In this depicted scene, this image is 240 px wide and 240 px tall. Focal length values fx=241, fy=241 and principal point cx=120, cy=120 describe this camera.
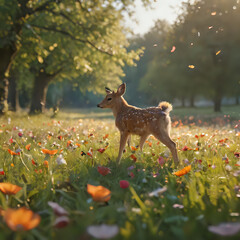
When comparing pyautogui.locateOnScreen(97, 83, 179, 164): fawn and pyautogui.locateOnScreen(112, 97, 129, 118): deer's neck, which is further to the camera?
pyautogui.locateOnScreen(112, 97, 129, 118): deer's neck

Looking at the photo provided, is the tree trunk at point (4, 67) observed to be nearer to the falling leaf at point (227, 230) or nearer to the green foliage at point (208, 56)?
the falling leaf at point (227, 230)

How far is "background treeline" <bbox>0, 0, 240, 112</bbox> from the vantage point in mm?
11086

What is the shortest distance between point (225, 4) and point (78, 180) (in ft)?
74.8

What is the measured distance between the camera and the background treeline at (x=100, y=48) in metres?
11.1

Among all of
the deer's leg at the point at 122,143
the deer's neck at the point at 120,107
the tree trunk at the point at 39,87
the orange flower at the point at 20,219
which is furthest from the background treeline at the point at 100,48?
the orange flower at the point at 20,219

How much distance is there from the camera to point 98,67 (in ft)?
72.1

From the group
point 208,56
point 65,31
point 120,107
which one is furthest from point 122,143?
point 208,56

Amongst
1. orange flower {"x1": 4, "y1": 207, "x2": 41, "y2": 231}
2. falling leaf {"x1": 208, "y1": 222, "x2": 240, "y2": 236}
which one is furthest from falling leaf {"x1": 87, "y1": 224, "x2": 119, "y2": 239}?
falling leaf {"x1": 208, "y1": 222, "x2": 240, "y2": 236}

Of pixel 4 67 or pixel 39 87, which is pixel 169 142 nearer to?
pixel 4 67

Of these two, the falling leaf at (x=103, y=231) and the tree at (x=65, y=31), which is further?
the tree at (x=65, y=31)

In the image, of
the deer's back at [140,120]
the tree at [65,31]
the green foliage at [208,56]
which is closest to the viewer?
the deer's back at [140,120]

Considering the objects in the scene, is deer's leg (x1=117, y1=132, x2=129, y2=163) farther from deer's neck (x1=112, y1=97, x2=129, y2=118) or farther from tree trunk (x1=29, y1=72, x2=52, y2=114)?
tree trunk (x1=29, y1=72, x2=52, y2=114)

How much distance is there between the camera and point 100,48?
1291cm

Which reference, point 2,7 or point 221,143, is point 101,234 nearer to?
point 221,143
